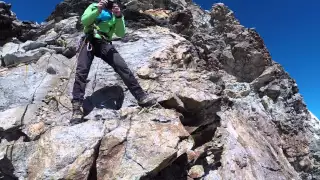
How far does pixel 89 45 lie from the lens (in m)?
9.69

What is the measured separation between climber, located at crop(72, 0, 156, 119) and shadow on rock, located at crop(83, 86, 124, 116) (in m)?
0.50

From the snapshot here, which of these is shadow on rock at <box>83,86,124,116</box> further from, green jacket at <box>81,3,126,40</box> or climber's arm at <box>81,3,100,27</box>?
climber's arm at <box>81,3,100,27</box>

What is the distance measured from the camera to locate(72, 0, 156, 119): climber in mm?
9203

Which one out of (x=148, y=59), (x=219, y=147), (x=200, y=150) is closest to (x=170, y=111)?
(x=200, y=150)

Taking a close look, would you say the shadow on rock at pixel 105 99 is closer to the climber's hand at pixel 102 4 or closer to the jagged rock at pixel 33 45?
the climber's hand at pixel 102 4

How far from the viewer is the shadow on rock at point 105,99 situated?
977 cm

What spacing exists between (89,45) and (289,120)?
44.8 ft

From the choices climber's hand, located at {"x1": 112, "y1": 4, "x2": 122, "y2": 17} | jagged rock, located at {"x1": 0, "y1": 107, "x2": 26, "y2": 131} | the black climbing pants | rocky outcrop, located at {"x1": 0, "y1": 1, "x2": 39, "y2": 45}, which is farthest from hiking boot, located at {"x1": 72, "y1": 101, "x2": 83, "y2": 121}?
rocky outcrop, located at {"x1": 0, "y1": 1, "x2": 39, "y2": 45}

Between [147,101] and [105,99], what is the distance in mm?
1682

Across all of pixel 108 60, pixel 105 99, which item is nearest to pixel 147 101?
pixel 105 99

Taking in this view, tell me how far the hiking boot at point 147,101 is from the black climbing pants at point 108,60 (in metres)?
0.10

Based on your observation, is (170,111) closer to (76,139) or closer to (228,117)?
(76,139)

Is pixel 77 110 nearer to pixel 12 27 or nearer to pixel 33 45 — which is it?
pixel 33 45

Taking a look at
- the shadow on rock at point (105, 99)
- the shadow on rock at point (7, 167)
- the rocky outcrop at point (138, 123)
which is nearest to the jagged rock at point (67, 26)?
the rocky outcrop at point (138, 123)
